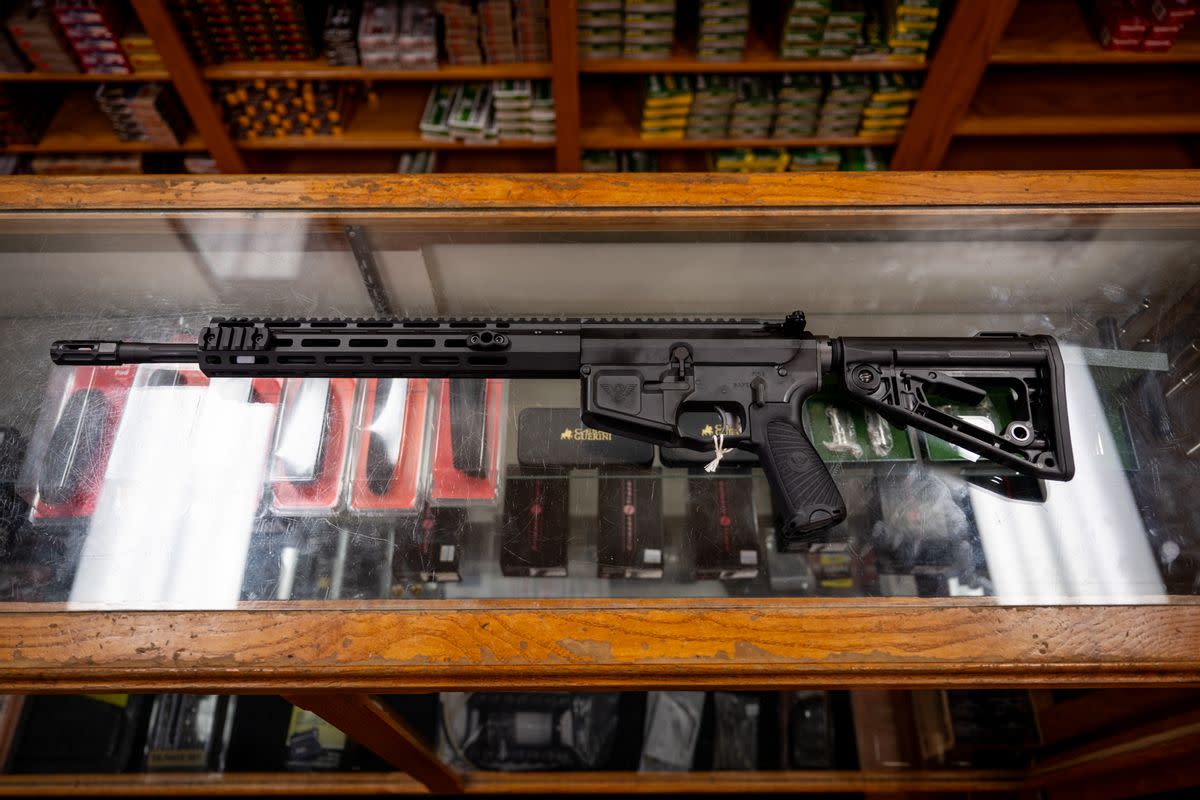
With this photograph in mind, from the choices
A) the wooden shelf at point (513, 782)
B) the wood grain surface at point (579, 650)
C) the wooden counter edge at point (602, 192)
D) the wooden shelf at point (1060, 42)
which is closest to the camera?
the wood grain surface at point (579, 650)

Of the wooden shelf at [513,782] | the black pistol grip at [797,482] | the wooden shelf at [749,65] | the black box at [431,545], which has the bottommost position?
the wooden shelf at [513,782]

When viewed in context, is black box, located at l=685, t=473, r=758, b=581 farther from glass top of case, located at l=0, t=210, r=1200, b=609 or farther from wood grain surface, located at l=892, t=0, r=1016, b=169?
A: wood grain surface, located at l=892, t=0, r=1016, b=169

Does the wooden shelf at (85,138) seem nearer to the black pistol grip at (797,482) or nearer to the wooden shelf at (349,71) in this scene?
the wooden shelf at (349,71)

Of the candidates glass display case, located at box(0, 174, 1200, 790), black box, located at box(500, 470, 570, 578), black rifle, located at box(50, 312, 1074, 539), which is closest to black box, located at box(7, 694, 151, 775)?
glass display case, located at box(0, 174, 1200, 790)

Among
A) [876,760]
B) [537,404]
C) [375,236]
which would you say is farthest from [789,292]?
[876,760]

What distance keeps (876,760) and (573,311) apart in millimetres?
1257

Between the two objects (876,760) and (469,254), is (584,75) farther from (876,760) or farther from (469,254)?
(876,760)

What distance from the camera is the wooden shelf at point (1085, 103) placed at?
214 cm

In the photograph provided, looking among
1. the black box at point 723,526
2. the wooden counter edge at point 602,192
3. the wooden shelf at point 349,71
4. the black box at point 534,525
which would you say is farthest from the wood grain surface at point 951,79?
the black box at point 534,525

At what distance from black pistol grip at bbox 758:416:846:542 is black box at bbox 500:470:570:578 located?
33 cm

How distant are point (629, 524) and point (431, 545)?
303 millimetres

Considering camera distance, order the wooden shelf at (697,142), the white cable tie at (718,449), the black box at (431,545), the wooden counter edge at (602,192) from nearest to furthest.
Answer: the black box at (431,545), the white cable tie at (718,449), the wooden counter edge at (602,192), the wooden shelf at (697,142)

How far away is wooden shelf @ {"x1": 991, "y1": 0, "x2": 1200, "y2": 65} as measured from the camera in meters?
1.99

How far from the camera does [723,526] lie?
113 cm
